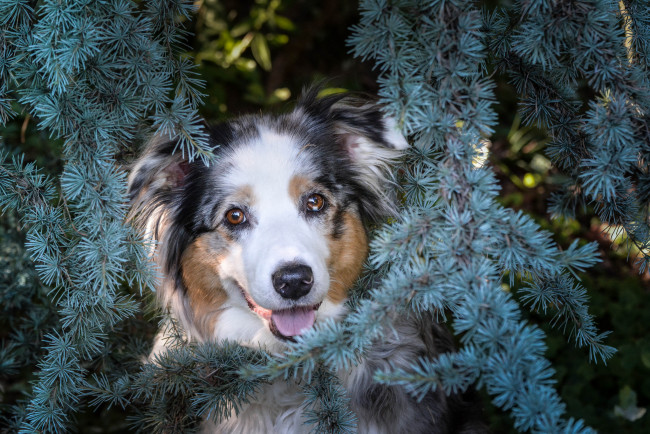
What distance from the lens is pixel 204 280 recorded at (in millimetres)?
2564

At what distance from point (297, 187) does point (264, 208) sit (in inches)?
6.3

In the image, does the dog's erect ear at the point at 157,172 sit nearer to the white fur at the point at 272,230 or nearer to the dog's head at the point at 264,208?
the dog's head at the point at 264,208

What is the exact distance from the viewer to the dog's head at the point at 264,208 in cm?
228

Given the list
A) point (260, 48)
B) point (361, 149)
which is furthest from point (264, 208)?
point (260, 48)

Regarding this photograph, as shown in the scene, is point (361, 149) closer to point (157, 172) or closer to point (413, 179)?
point (413, 179)

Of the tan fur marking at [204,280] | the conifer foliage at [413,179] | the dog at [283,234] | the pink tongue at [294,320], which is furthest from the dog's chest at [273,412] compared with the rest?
the tan fur marking at [204,280]

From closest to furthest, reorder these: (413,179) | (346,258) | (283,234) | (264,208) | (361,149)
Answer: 1. (413,179)
2. (283,234)
3. (264,208)
4. (346,258)
5. (361,149)

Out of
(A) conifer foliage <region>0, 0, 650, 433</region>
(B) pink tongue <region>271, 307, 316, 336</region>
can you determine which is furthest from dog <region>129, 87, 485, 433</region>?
(A) conifer foliage <region>0, 0, 650, 433</region>

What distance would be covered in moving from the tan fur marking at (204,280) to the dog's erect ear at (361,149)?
676 mm

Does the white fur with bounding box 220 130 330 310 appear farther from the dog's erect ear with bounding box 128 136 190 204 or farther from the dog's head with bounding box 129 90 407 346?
the dog's erect ear with bounding box 128 136 190 204

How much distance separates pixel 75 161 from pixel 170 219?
0.81m

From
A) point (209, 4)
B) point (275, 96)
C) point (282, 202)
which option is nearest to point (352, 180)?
point (282, 202)

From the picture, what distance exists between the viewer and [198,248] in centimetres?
254

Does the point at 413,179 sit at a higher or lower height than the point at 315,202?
higher
